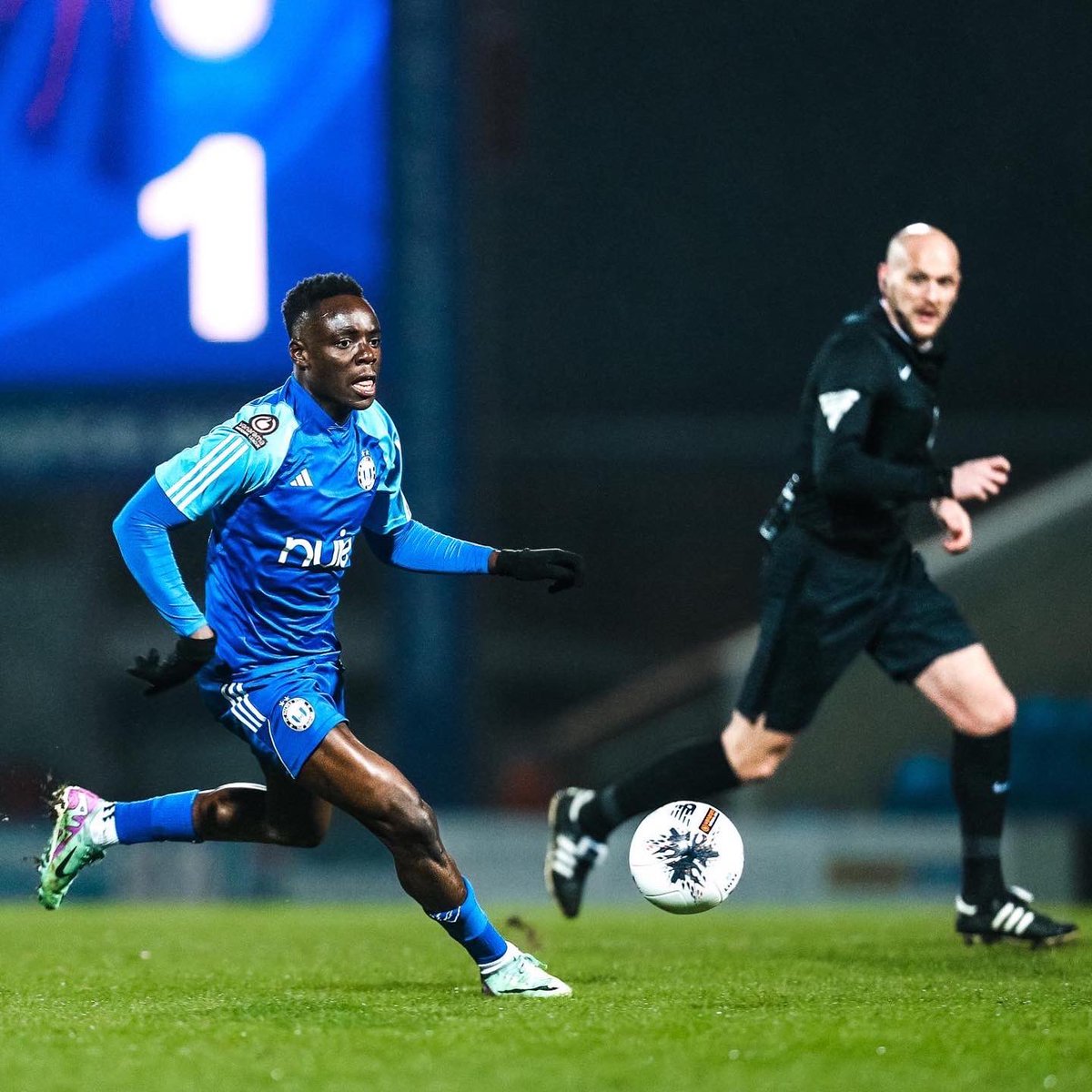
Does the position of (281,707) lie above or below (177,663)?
below

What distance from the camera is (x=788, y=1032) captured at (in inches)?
177

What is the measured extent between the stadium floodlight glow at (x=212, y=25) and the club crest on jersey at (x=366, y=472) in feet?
22.5

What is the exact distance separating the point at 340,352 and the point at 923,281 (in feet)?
6.54

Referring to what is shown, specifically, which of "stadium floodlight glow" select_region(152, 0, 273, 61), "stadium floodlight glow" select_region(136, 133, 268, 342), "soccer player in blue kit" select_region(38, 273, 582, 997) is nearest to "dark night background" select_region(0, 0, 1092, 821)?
"stadium floodlight glow" select_region(136, 133, 268, 342)

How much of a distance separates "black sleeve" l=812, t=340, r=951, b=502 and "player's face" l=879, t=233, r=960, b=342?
0.18 m

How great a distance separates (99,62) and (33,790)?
6.17m

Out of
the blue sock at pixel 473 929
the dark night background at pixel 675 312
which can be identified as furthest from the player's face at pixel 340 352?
the dark night background at pixel 675 312

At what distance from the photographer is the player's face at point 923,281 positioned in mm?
6230

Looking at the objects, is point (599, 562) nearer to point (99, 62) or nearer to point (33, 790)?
point (33, 790)

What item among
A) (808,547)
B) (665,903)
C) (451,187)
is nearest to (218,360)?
(451,187)

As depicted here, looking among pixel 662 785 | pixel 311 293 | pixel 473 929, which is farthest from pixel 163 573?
pixel 662 785

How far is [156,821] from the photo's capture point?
5.59 m

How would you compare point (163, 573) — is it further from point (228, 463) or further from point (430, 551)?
point (430, 551)

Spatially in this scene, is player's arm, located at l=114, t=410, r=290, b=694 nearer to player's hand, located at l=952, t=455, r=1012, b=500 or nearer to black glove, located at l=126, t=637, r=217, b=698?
black glove, located at l=126, t=637, r=217, b=698
